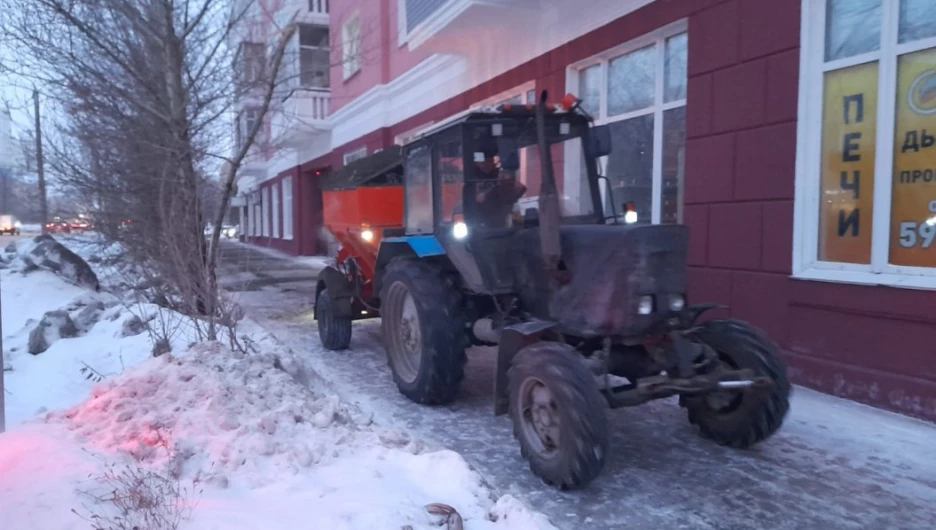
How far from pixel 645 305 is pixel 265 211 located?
3067 centimetres

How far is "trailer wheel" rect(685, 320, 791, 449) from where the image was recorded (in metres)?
4.37

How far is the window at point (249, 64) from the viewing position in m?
10.3

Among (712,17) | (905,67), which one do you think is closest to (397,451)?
(905,67)

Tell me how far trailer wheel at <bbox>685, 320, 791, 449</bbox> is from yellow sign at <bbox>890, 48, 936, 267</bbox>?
6.15 ft

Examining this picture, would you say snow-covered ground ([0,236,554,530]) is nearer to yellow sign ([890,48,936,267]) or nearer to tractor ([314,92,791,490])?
tractor ([314,92,791,490])

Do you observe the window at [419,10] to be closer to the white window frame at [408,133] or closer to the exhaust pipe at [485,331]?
the white window frame at [408,133]

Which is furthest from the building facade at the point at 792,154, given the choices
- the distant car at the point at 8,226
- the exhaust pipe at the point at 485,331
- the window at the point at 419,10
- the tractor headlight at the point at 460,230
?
the distant car at the point at 8,226

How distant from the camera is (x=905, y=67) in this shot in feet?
18.0

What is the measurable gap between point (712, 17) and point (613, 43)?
166 cm

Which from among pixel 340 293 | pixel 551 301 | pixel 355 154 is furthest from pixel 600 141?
pixel 355 154

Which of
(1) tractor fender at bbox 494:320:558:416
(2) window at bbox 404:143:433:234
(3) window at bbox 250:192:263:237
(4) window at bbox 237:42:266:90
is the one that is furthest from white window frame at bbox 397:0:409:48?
(3) window at bbox 250:192:263:237

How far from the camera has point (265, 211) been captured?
32875mm

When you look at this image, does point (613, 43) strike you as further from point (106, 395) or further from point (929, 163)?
point (106, 395)

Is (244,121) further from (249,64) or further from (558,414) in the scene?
(558,414)
